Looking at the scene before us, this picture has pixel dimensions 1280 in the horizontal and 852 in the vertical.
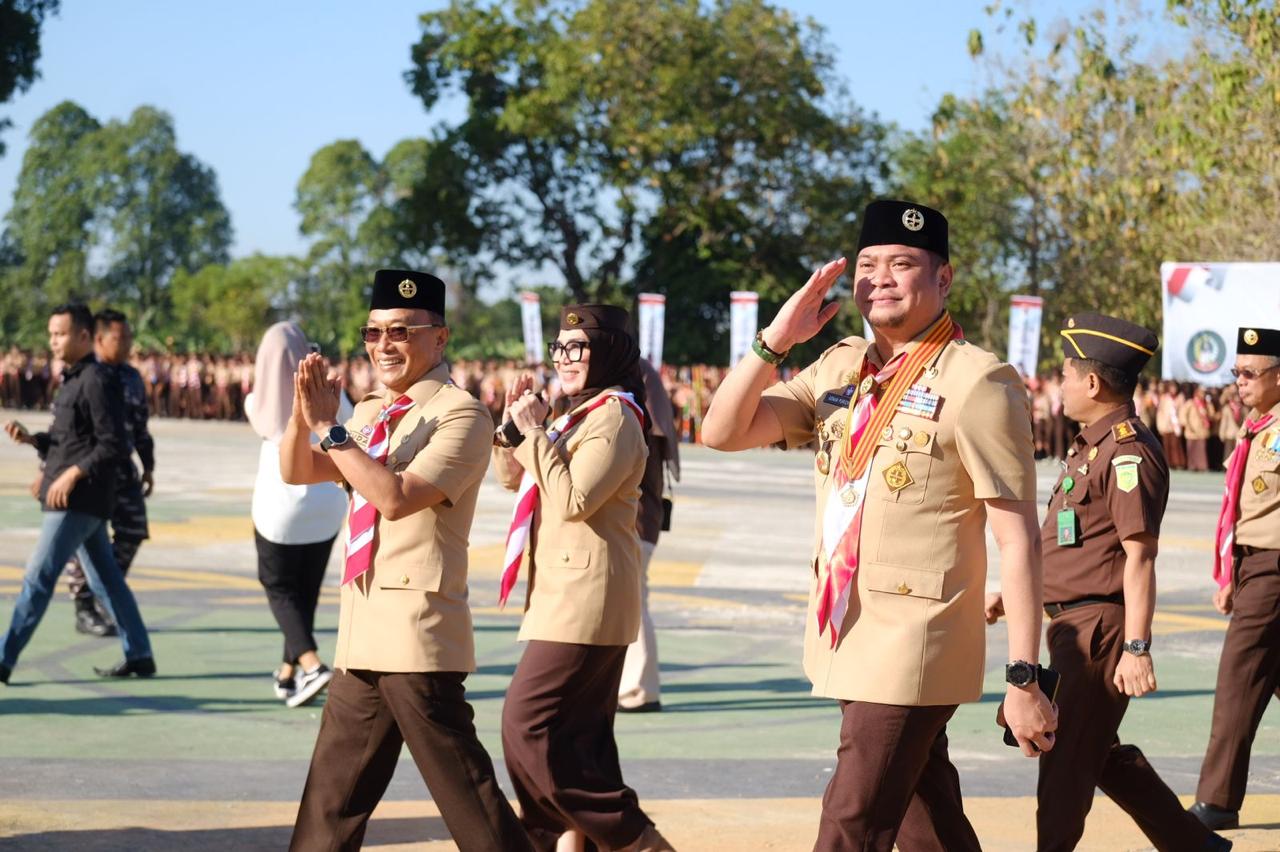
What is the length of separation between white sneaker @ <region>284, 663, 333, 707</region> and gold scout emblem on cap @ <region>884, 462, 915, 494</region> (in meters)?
4.86

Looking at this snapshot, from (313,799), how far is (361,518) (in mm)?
773

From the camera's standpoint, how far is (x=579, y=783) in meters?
5.33

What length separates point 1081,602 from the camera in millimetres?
5625

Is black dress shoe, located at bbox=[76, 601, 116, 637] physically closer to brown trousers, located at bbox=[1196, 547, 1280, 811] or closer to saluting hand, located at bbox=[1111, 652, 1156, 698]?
brown trousers, located at bbox=[1196, 547, 1280, 811]

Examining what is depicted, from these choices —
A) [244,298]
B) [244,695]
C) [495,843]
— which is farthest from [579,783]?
[244,298]

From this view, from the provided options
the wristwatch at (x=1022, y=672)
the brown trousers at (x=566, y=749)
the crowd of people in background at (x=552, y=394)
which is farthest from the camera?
the crowd of people in background at (x=552, y=394)

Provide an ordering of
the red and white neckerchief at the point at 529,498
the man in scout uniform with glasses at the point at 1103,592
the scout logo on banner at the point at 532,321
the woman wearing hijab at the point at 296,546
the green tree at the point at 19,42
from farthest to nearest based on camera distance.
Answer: the green tree at the point at 19,42 → the scout logo on banner at the point at 532,321 → the woman wearing hijab at the point at 296,546 → the red and white neckerchief at the point at 529,498 → the man in scout uniform with glasses at the point at 1103,592

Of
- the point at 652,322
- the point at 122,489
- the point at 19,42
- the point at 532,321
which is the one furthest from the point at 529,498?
the point at 19,42

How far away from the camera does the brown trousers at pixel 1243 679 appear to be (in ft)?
21.4

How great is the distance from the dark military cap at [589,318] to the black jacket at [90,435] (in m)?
4.07

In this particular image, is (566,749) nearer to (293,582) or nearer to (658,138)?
(293,582)

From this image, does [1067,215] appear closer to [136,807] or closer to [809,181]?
[809,181]

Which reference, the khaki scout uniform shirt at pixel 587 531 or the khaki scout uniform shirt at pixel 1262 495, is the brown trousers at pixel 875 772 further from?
the khaki scout uniform shirt at pixel 1262 495

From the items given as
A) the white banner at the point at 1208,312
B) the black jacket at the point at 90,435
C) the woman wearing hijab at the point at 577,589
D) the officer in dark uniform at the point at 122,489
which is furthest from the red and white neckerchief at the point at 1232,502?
→ the officer in dark uniform at the point at 122,489
